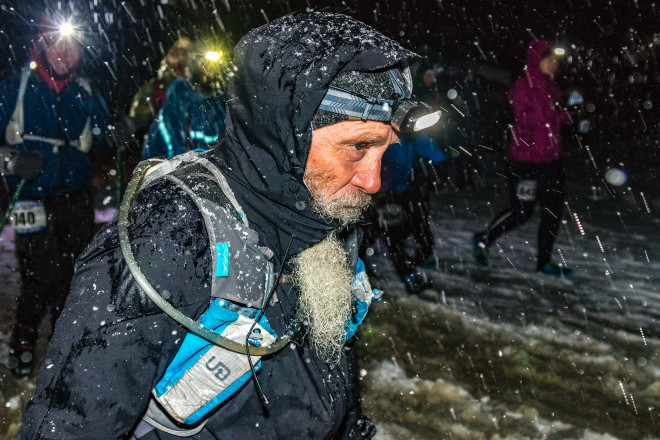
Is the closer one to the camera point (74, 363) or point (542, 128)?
point (74, 363)

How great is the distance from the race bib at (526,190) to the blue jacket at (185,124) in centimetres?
420

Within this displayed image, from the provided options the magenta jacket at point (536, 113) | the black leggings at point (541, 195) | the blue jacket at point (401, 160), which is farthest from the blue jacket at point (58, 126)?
the black leggings at point (541, 195)

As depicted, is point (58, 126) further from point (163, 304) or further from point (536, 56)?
point (536, 56)

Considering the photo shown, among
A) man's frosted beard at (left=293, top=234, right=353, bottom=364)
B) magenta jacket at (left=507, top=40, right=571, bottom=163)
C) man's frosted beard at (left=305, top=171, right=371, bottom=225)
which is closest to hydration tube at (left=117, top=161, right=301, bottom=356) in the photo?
man's frosted beard at (left=293, top=234, right=353, bottom=364)

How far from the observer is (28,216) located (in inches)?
176

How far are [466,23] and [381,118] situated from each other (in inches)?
920

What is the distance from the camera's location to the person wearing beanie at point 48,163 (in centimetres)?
423

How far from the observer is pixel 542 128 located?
6.24 m

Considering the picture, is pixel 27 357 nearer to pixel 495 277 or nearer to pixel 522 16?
pixel 495 277

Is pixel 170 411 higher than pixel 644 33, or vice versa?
pixel 170 411

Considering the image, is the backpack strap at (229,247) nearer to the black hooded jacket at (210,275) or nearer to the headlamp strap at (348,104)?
the black hooded jacket at (210,275)

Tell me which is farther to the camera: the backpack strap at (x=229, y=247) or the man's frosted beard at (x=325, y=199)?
the man's frosted beard at (x=325, y=199)

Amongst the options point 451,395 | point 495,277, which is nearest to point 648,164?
point 495,277

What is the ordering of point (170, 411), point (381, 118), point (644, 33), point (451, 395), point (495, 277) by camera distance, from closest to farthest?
point (170, 411) < point (381, 118) < point (451, 395) < point (495, 277) < point (644, 33)
